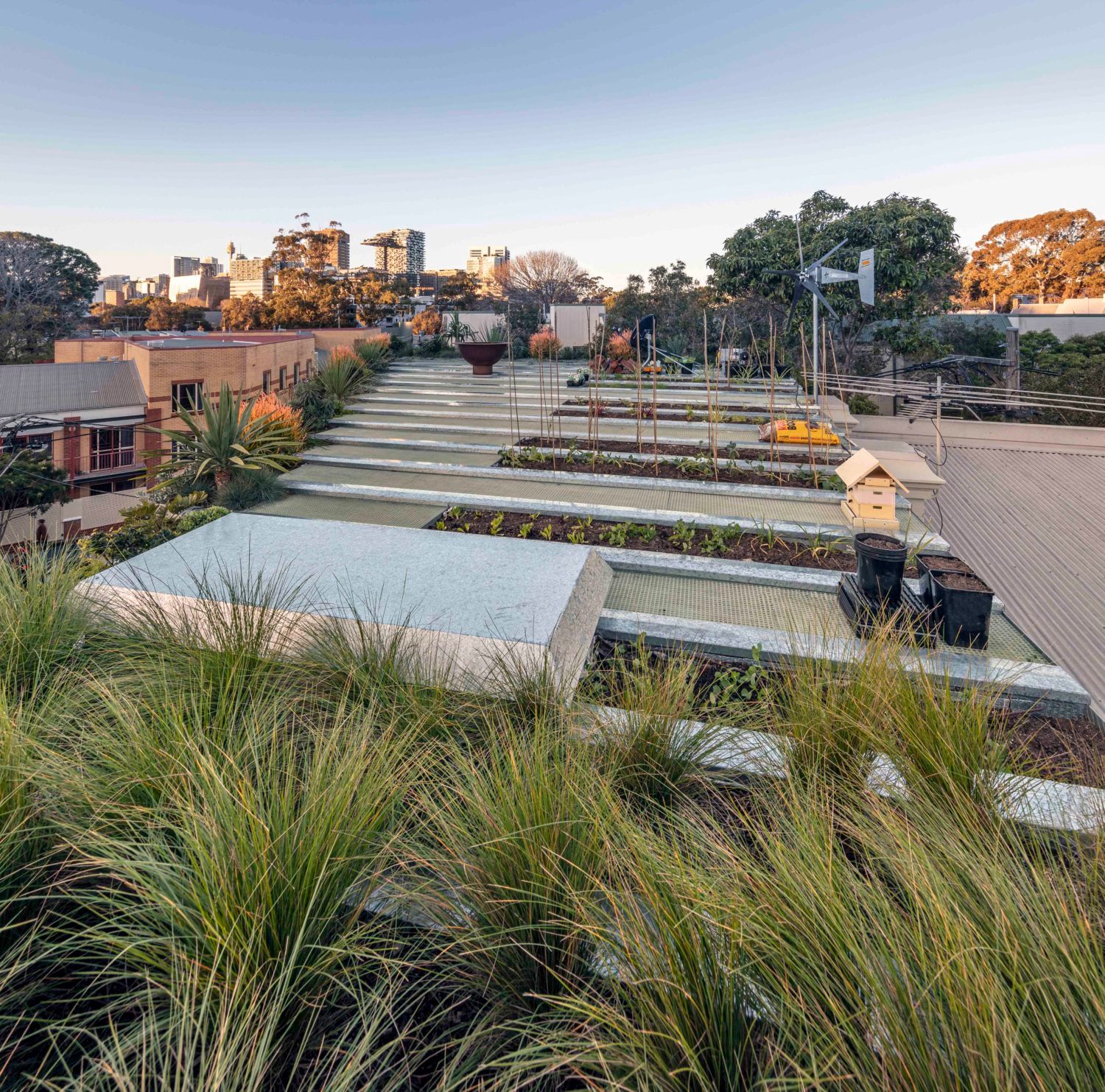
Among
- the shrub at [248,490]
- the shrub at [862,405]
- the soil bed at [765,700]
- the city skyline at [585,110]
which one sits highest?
the city skyline at [585,110]

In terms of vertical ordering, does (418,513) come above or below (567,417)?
below

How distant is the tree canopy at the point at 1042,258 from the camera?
1252 inches

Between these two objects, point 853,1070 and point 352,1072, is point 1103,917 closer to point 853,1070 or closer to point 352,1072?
point 853,1070

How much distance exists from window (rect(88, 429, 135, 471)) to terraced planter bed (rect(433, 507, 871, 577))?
19.8 m

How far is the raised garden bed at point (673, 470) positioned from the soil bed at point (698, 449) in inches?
13.0

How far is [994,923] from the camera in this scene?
1.17 m

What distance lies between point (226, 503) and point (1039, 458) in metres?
11.3

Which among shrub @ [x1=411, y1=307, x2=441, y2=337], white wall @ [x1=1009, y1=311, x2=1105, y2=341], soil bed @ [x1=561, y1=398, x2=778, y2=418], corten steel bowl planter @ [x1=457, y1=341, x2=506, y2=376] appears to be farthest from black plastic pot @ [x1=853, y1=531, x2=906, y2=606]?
white wall @ [x1=1009, y1=311, x2=1105, y2=341]

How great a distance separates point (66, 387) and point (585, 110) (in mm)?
18240

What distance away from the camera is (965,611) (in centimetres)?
339

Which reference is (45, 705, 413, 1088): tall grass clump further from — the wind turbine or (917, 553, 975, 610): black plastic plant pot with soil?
the wind turbine

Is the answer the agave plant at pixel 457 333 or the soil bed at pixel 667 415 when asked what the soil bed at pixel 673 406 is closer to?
the soil bed at pixel 667 415

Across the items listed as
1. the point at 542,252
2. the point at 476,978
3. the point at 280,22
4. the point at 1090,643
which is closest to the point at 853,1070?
the point at 476,978

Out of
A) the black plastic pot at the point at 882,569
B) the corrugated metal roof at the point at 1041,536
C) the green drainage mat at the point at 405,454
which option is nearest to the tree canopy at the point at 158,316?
the green drainage mat at the point at 405,454
